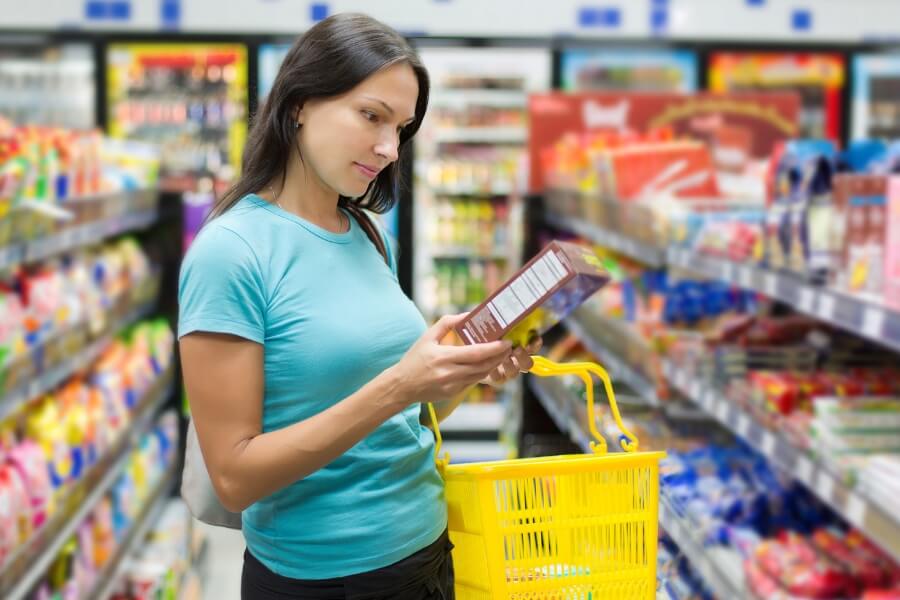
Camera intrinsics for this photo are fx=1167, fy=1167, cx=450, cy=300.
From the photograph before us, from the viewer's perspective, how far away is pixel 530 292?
1.22 metres

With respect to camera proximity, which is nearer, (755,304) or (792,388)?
(792,388)

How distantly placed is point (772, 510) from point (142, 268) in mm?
2888

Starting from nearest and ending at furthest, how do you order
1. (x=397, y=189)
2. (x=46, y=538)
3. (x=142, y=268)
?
(x=397, y=189) < (x=46, y=538) < (x=142, y=268)

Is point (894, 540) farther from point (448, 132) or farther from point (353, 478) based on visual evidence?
point (448, 132)

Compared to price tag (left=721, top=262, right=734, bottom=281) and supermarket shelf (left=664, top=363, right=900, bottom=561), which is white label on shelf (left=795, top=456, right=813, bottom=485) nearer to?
supermarket shelf (left=664, top=363, right=900, bottom=561)

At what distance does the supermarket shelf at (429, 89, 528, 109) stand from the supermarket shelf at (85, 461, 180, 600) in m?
3.50

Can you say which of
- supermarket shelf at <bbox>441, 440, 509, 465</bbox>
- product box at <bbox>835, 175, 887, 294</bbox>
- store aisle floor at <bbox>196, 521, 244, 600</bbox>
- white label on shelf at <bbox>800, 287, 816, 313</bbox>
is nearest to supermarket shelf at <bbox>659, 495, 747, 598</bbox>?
white label on shelf at <bbox>800, 287, 816, 313</bbox>

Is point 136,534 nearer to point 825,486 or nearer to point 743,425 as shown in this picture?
point 743,425

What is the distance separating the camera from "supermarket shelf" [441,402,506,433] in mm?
7445

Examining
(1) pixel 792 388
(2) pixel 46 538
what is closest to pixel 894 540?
(1) pixel 792 388

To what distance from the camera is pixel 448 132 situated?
7.77 metres

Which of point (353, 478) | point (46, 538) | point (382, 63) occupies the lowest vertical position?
point (46, 538)

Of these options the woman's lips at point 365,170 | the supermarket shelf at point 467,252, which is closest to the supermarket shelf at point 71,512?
the woman's lips at point 365,170

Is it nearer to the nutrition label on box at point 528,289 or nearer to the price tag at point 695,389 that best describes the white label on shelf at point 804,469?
the price tag at point 695,389
